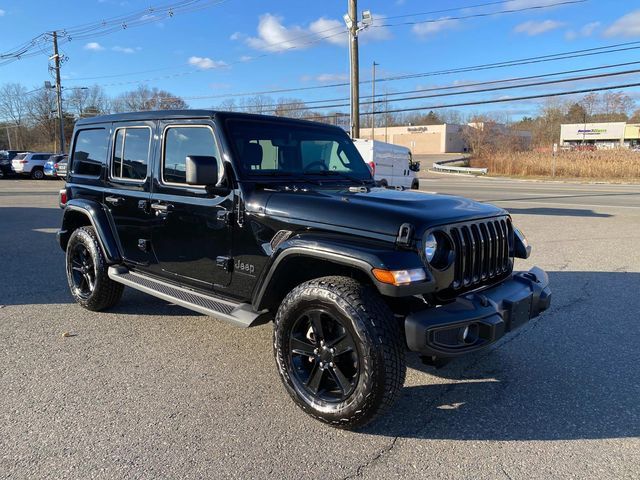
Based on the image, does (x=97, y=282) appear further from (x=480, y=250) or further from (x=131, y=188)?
(x=480, y=250)

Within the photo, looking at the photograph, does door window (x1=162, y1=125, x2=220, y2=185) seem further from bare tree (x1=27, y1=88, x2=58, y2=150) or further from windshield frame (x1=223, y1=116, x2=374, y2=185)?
bare tree (x1=27, y1=88, x2=58, y2=150)

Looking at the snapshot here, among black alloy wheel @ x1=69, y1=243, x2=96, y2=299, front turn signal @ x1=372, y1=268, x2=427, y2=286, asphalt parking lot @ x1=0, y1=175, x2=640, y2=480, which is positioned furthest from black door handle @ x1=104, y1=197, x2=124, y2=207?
front turn signal @ x1=372, y1=268, x2=427, y2=286

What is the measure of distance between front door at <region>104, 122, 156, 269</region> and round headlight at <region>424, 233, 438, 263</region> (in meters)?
2.46

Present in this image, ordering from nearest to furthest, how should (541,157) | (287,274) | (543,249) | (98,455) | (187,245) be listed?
1. (98,455)
2. (287,274)
3. (187,245)
4. (543,249)
5. (541,157)

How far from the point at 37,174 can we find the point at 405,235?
31.9 meters

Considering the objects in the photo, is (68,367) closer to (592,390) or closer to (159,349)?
(159,349)

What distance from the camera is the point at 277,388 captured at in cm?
348

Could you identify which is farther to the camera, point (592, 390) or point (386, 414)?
point (592, 390)

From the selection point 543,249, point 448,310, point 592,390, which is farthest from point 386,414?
point 543,249

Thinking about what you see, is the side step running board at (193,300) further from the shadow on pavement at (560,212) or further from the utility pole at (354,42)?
the utility pole at (354,42)

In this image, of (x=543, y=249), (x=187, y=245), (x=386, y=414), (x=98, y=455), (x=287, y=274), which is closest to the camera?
(x=98, y=455)

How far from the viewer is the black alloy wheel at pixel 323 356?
2.96 metres

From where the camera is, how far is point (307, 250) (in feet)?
9.97

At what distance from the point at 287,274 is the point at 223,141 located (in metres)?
1.14
